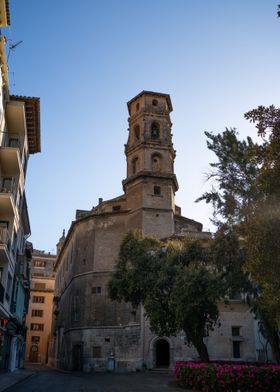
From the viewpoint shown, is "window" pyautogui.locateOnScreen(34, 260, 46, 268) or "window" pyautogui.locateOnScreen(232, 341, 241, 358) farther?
"window" pyautogui.locateOnScreen(34, 260, 46, 268)

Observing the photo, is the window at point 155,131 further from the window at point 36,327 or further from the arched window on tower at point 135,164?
the window at point 36,327

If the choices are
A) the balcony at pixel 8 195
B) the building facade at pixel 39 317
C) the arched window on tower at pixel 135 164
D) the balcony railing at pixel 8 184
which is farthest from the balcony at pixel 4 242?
the building facade at pixel 39 317

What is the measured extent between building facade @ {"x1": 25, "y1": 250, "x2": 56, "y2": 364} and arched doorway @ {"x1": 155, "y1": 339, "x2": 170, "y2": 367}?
35.7 metres

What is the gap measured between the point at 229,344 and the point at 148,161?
60.8 feet

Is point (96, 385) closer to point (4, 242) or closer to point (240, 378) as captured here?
point (240, 378)

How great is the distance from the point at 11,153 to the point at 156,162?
2147 centimetres

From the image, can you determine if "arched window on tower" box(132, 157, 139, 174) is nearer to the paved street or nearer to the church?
the church

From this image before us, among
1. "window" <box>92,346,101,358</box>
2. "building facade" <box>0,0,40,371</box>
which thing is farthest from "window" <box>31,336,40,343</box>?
"building facade" <box>0,0,40,371</box>

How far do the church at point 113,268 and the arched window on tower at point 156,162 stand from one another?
0.07 m

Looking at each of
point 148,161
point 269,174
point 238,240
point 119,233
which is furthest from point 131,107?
point 269,174

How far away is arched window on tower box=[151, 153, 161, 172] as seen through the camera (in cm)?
4099

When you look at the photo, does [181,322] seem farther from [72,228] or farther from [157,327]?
[72,228]

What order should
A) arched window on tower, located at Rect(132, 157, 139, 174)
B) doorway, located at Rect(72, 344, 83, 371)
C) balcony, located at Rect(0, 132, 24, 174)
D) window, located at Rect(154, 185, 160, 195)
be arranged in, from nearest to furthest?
balcony, located at Rect(0, 132, 24, 174) → doorway, located at Rect(72, 344, 83, 371) → window, located at Rect(154, 185, 160, 195) → arched window on tower, located at Rect(132, 157, 139, 174)

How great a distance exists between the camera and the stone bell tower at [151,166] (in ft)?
127
